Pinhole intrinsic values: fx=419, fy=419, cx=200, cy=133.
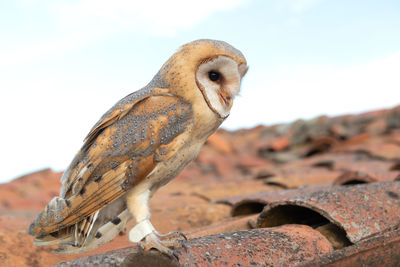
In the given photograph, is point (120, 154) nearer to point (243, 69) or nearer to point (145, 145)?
point (145, 145)

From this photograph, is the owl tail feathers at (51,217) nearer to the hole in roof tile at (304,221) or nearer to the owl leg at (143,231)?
the owl leg at (143,231)

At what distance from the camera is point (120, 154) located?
1.50 metres

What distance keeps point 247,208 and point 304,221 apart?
1.70 feet

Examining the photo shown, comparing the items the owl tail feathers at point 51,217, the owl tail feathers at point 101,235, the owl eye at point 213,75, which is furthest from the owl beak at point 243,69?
the owl tail feathers at point 51,217

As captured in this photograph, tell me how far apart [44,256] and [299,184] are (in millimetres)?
2386

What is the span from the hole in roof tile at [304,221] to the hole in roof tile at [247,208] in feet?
1.50

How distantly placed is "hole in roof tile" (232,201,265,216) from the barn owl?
1062 mm

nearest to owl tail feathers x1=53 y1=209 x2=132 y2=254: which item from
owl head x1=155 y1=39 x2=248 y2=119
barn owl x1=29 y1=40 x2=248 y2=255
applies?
barn owl x1=29 y1=40 x2=248 y2=255

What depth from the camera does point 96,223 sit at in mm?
1661

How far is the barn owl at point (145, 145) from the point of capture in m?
1.49

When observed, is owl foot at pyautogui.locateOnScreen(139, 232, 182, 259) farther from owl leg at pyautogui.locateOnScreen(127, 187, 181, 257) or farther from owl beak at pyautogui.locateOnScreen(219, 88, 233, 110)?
owl beak at pyautogui.locateOnScreen(219, 88, 233, 110)

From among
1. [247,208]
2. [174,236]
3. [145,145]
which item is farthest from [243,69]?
[247,208]

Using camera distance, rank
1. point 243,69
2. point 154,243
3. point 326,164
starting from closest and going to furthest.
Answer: point 154,243, point 243,69, point 326,164

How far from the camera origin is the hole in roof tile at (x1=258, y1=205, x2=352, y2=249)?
1874 millimetres
